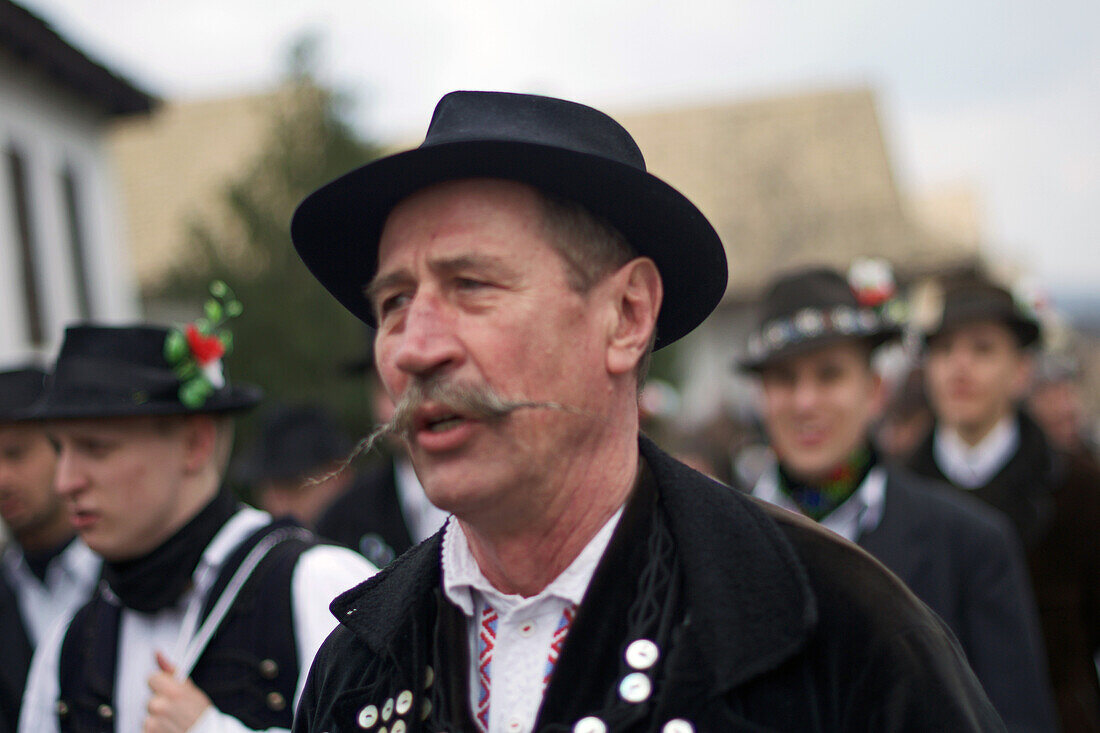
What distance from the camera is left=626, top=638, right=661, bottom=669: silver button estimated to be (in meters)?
1.72

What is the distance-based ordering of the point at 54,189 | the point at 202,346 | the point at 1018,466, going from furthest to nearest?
the point at 54,189 < the point at 1018,466 < the point at 202,346

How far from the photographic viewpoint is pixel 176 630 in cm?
316

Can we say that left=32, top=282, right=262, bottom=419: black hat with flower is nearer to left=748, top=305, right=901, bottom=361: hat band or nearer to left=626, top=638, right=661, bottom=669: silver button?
left=748, top=305, right=901, bottom=361: hat band

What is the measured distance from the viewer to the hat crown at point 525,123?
73.6 inches

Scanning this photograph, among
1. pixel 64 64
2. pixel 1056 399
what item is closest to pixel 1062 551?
pixel 1056 399

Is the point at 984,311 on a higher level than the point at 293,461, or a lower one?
higher

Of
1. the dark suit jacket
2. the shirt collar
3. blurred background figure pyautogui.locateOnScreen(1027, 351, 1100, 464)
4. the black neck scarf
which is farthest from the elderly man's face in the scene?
blurred background figure pyautogui.locateOnScreen(1027, 351, 1100, 464)

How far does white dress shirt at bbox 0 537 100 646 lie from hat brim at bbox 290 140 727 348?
8.80 feet

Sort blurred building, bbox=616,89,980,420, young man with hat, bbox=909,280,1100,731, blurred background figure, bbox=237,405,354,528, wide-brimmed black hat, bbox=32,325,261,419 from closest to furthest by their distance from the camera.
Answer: wide-brimmed black hat, bbox=32,325,261,419 < young man with hat, bbox=909,280,1100,731 < blurred background figure, bbox=237,405,354,528 < blurred building, bbox=616,89,980,420

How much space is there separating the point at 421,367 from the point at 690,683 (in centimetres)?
69

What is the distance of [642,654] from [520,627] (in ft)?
0.99

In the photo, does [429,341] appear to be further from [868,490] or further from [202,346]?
[868,490]

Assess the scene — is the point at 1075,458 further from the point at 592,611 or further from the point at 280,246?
the point at 280,246

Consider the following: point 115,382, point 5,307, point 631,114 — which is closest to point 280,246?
point 5,307
